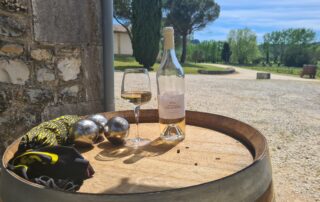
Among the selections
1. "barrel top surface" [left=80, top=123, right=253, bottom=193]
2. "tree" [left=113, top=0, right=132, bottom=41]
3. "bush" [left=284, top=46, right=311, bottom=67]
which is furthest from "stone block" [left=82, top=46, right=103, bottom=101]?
"bush" [left=284, top=46, right=311, bottom=67]

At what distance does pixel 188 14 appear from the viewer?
30578mm

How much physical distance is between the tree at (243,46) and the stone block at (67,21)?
45.6m

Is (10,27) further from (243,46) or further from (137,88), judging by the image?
(243,46)

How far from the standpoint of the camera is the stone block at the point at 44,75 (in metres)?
2.20

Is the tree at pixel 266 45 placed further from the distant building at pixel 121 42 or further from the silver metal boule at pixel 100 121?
the silver metal boule at pixel 100 121

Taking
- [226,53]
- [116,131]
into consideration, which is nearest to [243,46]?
[226,53]

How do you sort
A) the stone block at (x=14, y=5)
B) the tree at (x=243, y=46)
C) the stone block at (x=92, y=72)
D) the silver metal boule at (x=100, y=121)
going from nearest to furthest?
the silver metal boule at (x=100, y=121) → the stone block at (x=14, y=5) → the stone block at (x=92, y=72) → the tree at (x=243, y=46)

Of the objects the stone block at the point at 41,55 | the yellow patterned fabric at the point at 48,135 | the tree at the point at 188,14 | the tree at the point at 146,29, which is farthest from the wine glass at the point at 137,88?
the tree at the point at 188,14

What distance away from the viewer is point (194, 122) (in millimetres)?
1644

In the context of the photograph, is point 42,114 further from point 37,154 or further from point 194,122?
point 37,154

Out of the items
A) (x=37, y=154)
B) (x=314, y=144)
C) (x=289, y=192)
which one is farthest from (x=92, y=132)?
(x=314, y=144)

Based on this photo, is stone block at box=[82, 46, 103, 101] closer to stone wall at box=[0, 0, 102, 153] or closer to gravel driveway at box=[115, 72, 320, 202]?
stone wall at box=[0, 0, 102, 153]

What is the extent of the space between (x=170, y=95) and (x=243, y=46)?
47.1m

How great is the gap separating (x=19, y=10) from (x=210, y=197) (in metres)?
1.92
